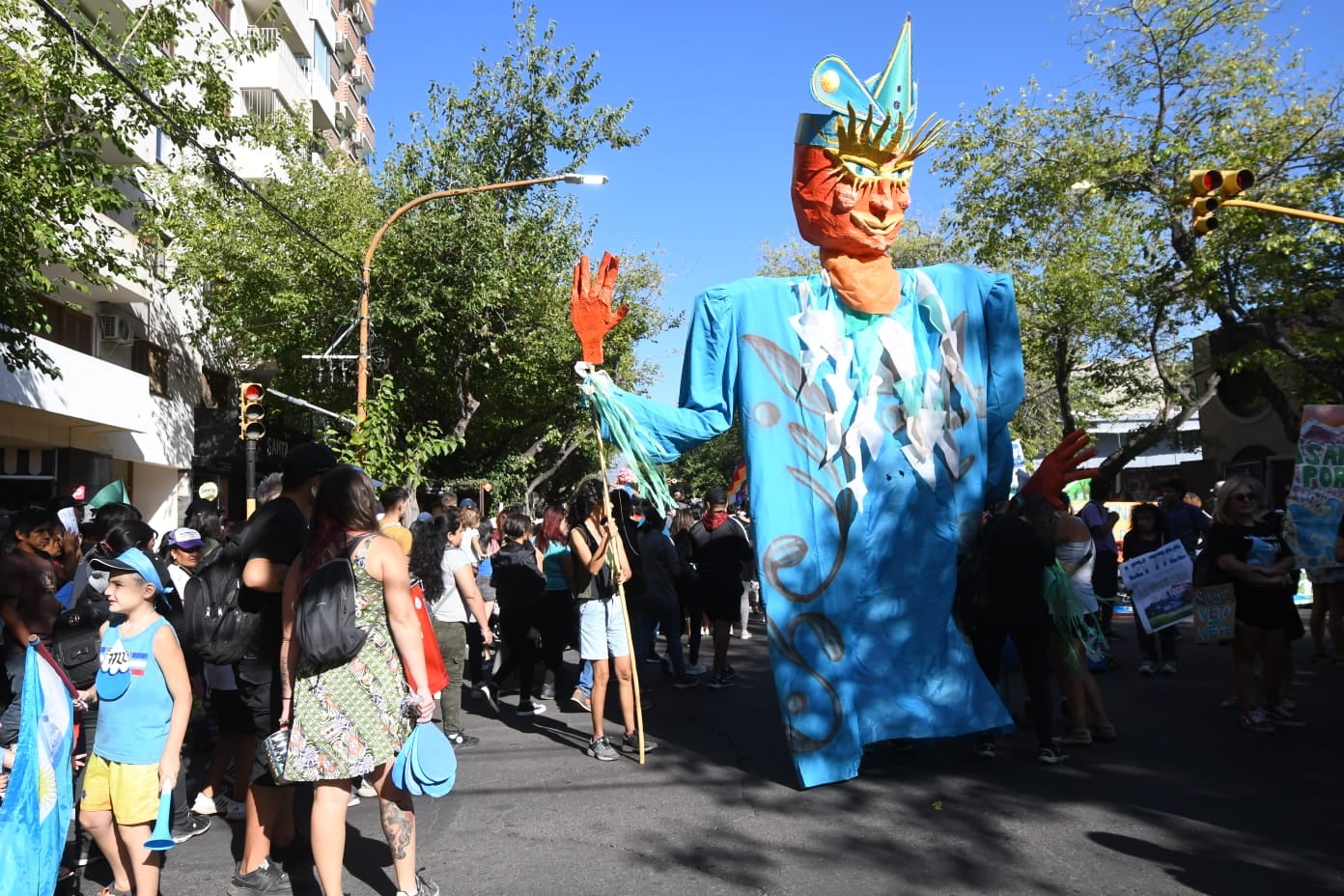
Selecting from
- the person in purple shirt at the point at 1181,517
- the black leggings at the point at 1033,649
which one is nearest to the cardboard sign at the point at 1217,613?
the black leggings at the point at 1033,649

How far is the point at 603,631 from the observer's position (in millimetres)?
7422

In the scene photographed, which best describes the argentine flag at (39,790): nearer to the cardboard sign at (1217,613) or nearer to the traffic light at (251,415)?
the cardboard sign at (1217,613)

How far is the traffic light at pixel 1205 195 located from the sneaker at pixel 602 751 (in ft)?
25.1

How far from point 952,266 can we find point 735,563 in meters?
4.78

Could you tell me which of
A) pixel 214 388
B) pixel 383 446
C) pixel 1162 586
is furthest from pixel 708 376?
pixel 214 388

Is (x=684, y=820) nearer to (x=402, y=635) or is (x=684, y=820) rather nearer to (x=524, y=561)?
(x=402, y=635)

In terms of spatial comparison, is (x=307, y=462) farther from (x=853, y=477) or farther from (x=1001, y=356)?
(x=1001, y=356)

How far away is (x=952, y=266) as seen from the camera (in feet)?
22.2

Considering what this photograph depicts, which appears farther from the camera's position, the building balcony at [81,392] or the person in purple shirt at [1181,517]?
the building balcony at [81,392]

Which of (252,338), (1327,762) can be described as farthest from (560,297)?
(1327,762)

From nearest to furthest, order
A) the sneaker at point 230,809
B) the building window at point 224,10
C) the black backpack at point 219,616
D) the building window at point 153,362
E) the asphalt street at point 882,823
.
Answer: the asphalt street at point 882,823 < the black backpack at point 219,616 < the sneaker at point 230,809 < the building window at point 153,362 < the building window at point 224,10

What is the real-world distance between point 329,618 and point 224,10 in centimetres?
2825

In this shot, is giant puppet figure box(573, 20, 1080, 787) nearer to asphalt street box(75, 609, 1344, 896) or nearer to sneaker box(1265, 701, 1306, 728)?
asphalt street box(75, 609, 1344, 896)

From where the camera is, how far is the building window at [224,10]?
26750 mm
